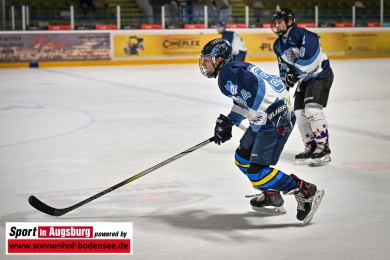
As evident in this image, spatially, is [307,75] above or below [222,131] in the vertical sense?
above

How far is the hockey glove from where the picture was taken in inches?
155

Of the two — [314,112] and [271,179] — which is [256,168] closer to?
[271,179]

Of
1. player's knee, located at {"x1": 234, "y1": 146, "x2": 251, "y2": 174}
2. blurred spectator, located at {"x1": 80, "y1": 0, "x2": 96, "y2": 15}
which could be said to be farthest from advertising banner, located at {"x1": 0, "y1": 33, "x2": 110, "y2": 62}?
player's knee, located at {"x1": 234, "y1": 146, "x2": 251, "y2": 174}

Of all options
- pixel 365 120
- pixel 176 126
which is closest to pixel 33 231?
pixel 176 126

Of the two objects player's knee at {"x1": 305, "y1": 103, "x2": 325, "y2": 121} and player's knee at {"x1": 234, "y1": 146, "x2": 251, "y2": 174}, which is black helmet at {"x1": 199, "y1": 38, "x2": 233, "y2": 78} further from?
player's knee at {"x1": 305, "y1": 103, "x2": 325, "y2": 121}

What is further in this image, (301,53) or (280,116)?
(301,53)

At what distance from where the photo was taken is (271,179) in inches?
156

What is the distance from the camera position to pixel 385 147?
21.2 feet

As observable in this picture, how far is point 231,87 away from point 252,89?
0.11 metres

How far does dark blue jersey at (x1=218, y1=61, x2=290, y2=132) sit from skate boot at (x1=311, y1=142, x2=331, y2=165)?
72.7 inches

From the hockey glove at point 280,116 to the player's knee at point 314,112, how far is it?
1900 millimetres

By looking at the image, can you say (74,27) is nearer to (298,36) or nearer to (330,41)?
(330,41)

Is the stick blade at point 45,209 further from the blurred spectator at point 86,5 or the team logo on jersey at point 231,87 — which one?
the blurred spectator at point 86,5

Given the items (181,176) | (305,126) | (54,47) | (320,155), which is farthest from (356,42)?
(181,176)
